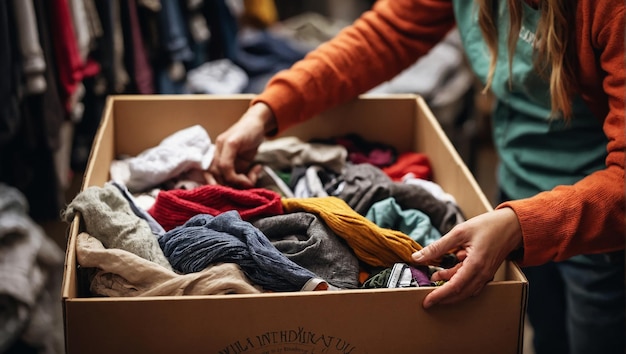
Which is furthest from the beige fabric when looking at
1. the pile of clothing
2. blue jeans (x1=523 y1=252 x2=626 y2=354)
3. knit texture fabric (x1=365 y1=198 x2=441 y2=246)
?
blue jeans (x1=523 y1=252 x2=626 y2=354)

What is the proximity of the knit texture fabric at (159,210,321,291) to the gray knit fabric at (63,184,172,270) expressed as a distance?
0.03m

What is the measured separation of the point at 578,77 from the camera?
1087mm

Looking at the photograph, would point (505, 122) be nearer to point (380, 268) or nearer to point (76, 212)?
point (380, 268)

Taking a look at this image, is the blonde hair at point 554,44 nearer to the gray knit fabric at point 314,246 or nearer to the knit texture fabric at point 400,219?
the knit texture fabric at point 400,219

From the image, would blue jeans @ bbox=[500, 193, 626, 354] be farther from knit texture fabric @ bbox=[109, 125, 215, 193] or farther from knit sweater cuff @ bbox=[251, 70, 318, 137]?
knit texture fabric @ bbox=[109, 125, 215, 193]

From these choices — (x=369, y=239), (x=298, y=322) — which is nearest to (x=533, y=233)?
(x=369, y=239)

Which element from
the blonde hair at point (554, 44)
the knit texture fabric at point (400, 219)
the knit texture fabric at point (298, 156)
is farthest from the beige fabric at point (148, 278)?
the blonde hair at point (554, 44)

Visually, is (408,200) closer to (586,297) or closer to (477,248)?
(477,248)

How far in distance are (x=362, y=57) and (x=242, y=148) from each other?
30 centimetres

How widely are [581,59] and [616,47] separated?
0.26 ft

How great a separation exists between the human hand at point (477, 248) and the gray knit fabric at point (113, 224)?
33 centimetres

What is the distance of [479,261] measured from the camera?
868mm

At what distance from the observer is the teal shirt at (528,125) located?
3.81 feet

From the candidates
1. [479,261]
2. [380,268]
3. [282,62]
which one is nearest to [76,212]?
[380,268]
